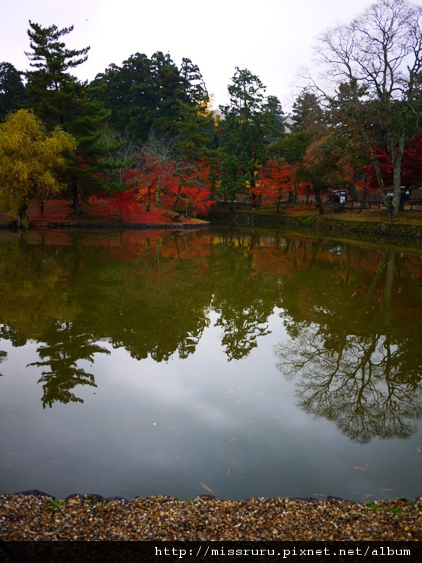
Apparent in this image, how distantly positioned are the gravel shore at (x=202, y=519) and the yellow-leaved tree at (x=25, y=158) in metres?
23.6

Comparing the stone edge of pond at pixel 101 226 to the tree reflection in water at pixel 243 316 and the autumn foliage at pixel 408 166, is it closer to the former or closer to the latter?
the tree reflection in water at pixel 243 316

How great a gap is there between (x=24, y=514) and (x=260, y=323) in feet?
20.3

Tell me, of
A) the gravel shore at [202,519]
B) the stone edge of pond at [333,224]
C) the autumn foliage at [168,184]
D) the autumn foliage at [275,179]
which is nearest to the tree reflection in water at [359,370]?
the gravel shore at [202,519]

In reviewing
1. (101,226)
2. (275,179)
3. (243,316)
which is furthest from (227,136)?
(243,316)

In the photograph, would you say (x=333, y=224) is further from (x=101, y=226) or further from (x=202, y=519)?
(x=202, y=519)

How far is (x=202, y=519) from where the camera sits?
10.5ft

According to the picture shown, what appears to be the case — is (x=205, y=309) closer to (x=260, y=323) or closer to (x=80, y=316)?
(x=260, y=323)

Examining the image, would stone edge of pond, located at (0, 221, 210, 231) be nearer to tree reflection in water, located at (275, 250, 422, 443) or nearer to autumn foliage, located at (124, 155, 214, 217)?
autumn foliage, located at (124, 155, 214, 217)

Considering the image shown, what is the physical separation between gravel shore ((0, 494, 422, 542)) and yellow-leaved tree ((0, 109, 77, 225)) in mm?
23627

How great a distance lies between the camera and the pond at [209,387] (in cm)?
402

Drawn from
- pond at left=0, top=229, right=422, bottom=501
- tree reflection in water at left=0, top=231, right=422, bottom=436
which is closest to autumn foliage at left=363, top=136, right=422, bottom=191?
tree reflection in water at left=0, top=231, right=422, bottom=436

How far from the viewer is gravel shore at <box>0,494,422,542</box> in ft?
9.91

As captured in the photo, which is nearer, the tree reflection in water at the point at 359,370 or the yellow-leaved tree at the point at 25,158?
the tree reflection in water at the point at 359,370

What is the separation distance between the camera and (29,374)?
242 inches
